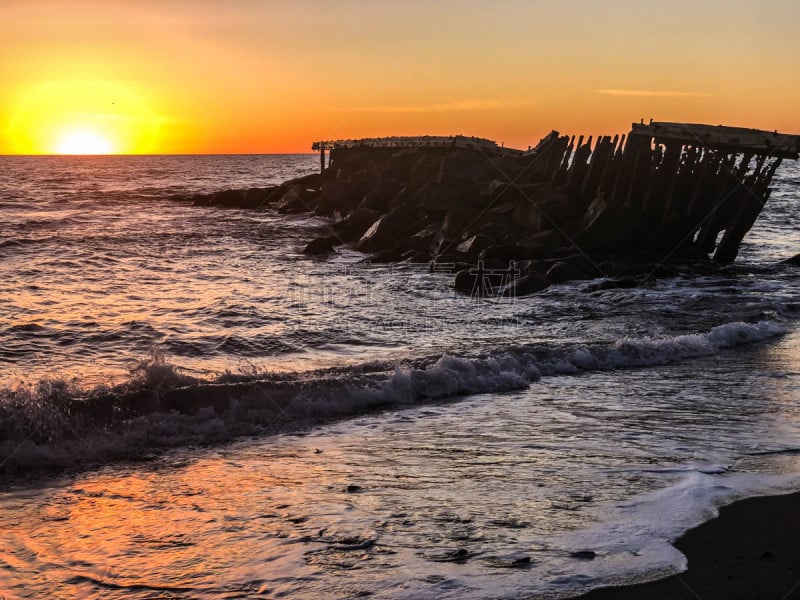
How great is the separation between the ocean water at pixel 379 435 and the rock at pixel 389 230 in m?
7.51

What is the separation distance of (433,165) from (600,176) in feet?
33.0

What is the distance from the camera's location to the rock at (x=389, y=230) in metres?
25.2

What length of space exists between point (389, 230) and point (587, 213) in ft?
22.2

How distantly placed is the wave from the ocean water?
36mm

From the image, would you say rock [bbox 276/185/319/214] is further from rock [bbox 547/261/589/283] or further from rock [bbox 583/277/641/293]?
rock [bbox 583/277/641/293]

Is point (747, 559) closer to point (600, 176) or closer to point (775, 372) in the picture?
point (775, 372)

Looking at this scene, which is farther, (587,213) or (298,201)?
(298,201)

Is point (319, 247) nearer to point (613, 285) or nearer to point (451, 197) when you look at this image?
point (451, 197)

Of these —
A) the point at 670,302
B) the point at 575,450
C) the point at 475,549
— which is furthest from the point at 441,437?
the point at 670,302

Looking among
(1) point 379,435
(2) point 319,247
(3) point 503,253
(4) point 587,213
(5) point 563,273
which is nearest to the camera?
(1) point 379,435

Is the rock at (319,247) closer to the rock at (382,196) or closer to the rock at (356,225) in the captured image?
the rock at (356,225)

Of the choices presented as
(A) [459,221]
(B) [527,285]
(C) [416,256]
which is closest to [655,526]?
(B) [527,285]

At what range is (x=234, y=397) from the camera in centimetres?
892

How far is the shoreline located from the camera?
4.27m
